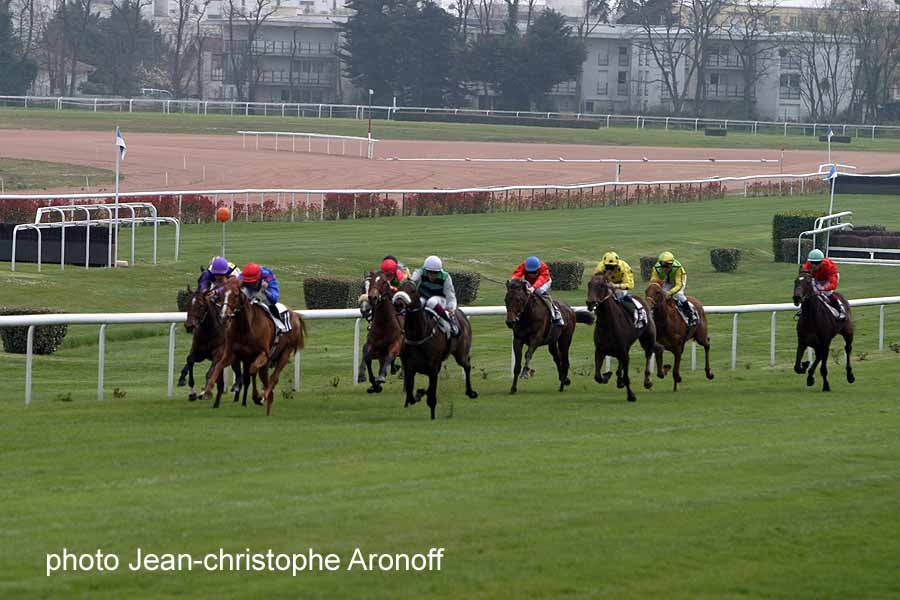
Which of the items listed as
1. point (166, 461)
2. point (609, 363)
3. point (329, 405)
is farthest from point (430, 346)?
point (609, 363)

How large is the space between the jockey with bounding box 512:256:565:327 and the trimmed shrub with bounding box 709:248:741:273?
45.5 ft

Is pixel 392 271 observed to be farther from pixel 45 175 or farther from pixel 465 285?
pixel 45 175

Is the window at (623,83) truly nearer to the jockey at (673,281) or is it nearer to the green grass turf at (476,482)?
the green grass turf at (476,482)

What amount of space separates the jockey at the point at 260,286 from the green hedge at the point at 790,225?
1886cm

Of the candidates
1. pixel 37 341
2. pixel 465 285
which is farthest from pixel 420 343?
pixel 465 285

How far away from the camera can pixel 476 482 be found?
8.20 meters

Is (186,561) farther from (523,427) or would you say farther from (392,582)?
(523,427)

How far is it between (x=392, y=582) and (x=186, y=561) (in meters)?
0.86

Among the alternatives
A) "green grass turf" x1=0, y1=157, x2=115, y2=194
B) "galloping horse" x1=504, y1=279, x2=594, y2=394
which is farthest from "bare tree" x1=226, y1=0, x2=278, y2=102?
"galloping horse" x1=504, y1=279, x2=594, y2=394

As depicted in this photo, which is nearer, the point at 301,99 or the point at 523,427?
the point at 523,427

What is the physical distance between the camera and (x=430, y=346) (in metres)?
11.3

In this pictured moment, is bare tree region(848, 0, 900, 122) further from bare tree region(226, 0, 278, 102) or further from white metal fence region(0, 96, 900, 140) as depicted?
bare tree region(226, 0, 278, 102)

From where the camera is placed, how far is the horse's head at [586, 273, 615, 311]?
41.4ft

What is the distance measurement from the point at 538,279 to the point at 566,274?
10131 mm
